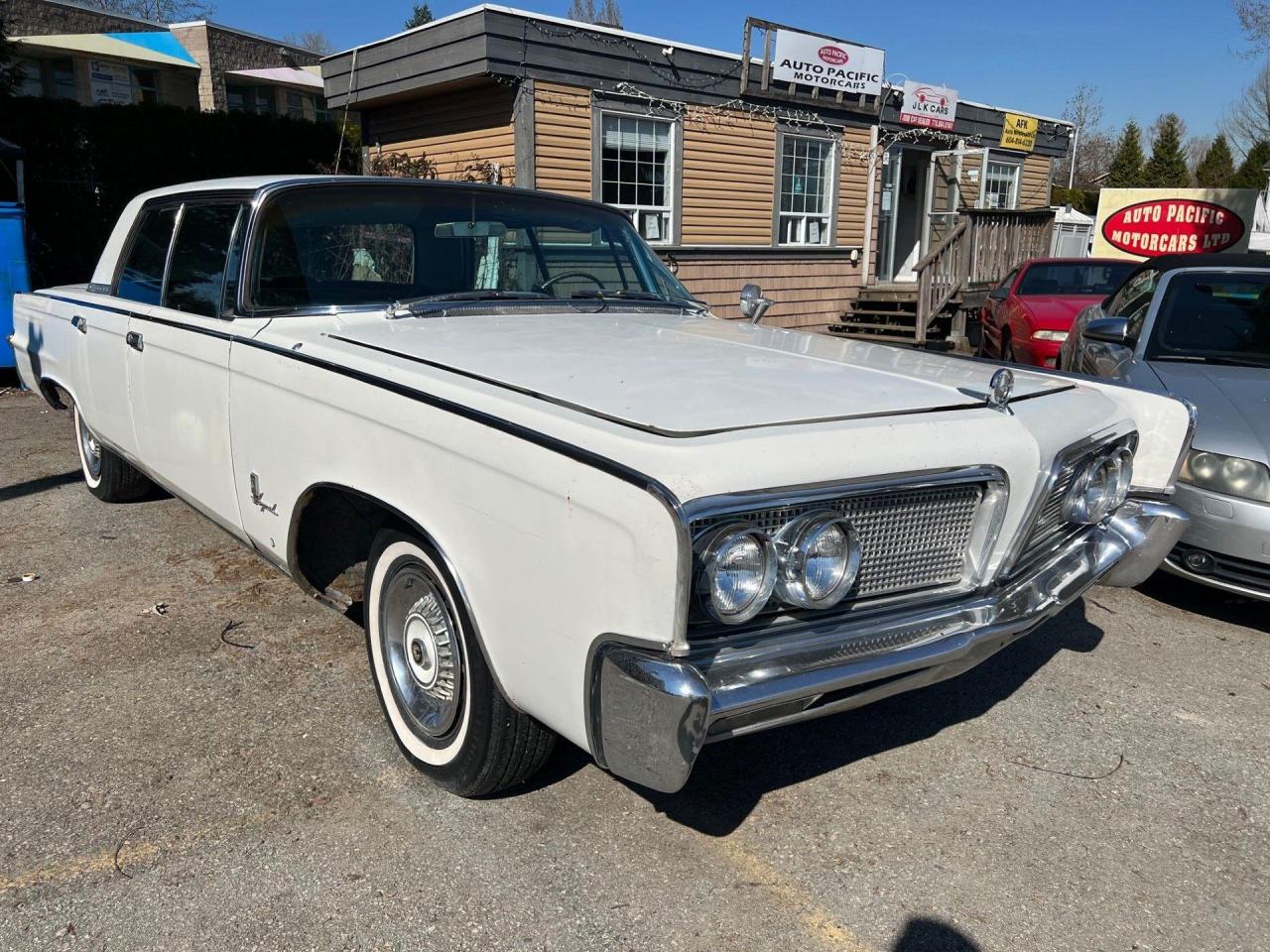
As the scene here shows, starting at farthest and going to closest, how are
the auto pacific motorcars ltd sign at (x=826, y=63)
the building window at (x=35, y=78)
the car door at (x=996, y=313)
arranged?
the building window at (x=35, y=78) → the auto pacific motorcars ltd sign at (x=826, y=63) → the car door at (x=996, y=313)

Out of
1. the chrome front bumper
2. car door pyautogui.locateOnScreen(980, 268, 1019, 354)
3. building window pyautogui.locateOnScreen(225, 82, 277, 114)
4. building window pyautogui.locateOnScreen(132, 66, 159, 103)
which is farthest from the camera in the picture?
building window pyautogui.locateOnScreen(225, 82, 277, 114)

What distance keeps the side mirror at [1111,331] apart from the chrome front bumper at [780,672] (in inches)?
118

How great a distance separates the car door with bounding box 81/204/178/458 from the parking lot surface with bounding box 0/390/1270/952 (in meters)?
0.98

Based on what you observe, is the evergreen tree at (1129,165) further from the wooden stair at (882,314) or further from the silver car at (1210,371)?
the silver car at (1210,371)

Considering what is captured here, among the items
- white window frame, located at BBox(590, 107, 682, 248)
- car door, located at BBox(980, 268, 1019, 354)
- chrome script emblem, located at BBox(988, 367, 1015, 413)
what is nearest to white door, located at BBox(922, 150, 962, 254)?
car door, located at BBox(980, 268, 1019, 354)

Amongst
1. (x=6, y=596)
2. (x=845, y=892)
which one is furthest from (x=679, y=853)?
(x=6, y=596)

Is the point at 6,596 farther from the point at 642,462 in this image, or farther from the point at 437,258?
the point at 642,462

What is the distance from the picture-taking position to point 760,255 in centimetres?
1345

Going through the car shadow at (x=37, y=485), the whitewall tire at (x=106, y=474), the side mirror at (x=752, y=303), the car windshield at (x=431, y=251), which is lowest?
the car shadow at (x=37, y=485)

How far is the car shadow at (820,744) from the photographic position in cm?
277

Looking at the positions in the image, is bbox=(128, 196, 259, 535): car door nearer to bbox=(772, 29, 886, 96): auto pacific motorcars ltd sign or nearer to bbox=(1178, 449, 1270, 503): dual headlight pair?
bbox=(1178, 449, 1270, 503): dual headlight pair

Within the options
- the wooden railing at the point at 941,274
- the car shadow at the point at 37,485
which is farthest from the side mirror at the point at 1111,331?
the wooden railing at the point at 941,274

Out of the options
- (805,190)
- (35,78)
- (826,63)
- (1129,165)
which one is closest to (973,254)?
(805,190)

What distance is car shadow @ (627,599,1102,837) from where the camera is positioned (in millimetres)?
2771
